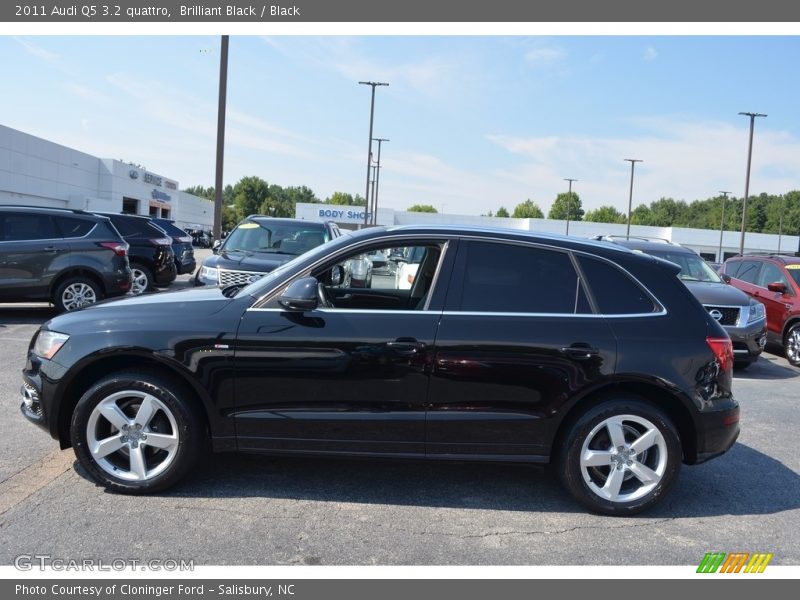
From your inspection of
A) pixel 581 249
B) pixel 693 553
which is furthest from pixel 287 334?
pixel 693 553

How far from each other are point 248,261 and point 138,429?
5801 millimetres

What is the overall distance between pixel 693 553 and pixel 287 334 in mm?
2679

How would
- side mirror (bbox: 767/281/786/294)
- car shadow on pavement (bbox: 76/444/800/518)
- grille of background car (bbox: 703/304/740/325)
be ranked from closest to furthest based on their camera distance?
car shadow on pavement (bbox: 76/444/800/518)
grille of background car (bbox: 703/304/740/325)
side mirror (bbox: 767/281/786/294)

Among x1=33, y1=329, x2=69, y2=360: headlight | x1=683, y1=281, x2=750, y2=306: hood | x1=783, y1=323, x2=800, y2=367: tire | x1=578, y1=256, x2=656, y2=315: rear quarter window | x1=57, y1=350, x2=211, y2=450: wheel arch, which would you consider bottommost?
x1=783, y1=323, x2=800, y2=367: tire

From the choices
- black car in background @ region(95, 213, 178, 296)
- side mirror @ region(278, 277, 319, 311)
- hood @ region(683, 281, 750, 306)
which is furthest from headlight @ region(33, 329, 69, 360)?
black car in background @ region(95, 213, 178, 296)

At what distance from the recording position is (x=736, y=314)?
9141 mm

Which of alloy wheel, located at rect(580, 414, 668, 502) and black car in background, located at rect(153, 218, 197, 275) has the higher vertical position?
black car in background, located at rect(153, 218, 197, 275)

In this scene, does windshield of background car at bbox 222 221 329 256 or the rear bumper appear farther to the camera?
windshield of background car at bbox 222 221 329 256


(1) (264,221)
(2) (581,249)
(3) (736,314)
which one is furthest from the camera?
(1) (264,221)

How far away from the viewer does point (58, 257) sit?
1041 centimetres

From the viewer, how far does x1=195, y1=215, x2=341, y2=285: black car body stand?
9.43 m

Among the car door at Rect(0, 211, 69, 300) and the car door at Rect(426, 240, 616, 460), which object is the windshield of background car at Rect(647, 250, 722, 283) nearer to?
the car door at Rect(426, 240, 616, 460)

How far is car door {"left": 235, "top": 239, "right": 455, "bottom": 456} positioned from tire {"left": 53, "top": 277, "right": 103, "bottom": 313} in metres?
7.85

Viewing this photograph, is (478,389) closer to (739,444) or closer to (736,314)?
(739,444)
